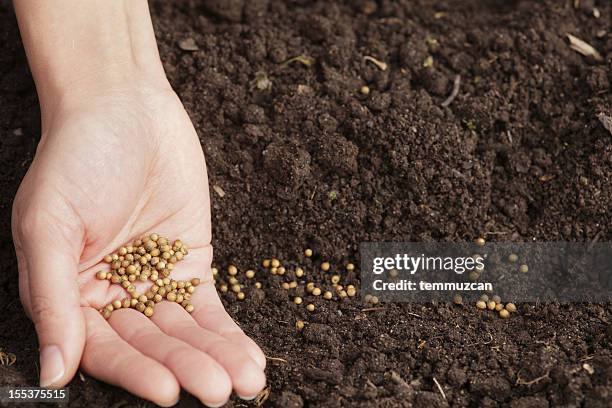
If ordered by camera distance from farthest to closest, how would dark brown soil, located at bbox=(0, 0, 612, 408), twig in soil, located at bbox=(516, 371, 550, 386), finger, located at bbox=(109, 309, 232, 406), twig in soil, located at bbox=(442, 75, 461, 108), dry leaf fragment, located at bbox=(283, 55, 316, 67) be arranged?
dry leaf fragment, located at bbox=(283, 55, 316, 67)
twig in soil, located at bbox=(442, 75, 461, 108)
dark brown soil, located at bbox=(0, 0, 612, 408)
twig in soil, located at bbox=(516, 371, 550, 386)
finger, located at bbox=(109, 309, 232, 406)

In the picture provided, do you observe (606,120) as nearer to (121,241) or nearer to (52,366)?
(121,241)

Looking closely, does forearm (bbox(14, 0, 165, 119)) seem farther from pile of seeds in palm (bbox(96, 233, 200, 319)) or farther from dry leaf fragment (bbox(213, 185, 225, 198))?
pile of seeds in palm (bbox(96, 233, 200, 319))

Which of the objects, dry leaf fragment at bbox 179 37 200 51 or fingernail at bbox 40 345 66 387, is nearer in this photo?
fingernail at bbox 40 345 66 387

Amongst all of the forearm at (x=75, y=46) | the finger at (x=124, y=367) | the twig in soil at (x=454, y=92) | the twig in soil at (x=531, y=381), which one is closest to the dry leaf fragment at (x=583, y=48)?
the twig in soil at (x=454, y=92)

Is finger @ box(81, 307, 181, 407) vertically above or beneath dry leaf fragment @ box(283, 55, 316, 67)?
beneath

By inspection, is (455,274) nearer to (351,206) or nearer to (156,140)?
(351,206)

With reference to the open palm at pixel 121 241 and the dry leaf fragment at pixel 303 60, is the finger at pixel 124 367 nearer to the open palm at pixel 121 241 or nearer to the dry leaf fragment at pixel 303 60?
the open palm at pixel 121 241

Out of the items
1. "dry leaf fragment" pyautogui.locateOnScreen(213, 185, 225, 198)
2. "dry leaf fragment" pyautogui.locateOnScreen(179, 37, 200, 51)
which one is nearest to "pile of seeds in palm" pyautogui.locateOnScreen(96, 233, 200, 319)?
"dry leaf fragment" pyautogui.locateOnScreen(213, 185, 225, 198)
